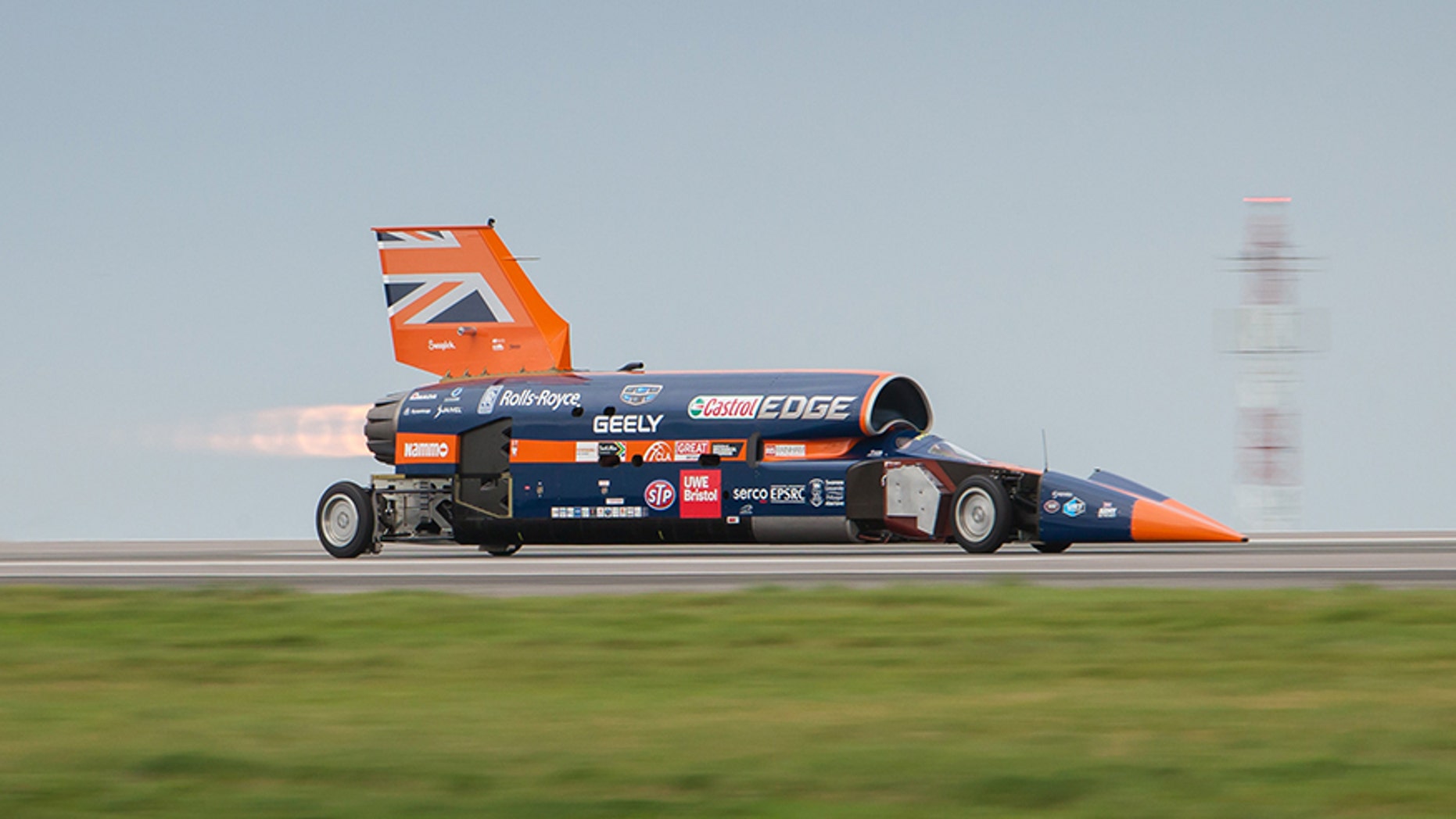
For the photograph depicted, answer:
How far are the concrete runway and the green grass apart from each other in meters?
2.98

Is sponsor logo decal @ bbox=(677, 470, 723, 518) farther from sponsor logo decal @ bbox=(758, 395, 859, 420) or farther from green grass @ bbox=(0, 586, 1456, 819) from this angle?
green grass @ bbox=(0, 586, 1456, 819)

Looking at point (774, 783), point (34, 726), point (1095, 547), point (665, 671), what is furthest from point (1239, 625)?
point (1095, 547)

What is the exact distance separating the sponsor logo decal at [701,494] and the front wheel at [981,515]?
373cm

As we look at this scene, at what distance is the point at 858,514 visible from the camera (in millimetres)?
24516

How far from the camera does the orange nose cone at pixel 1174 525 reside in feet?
73.8

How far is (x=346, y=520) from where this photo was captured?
28.0 m

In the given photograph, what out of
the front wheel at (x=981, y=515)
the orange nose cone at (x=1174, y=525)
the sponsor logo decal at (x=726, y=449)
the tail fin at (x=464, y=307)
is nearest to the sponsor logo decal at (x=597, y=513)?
the sponsor logo decal at (x=726, y=449)

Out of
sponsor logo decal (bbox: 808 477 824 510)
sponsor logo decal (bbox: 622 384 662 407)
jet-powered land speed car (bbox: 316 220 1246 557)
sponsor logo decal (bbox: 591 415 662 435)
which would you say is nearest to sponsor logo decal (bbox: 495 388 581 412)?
jet-powered land speed car (bbox: 316 220 1246 557)

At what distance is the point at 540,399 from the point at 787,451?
14.8 ft

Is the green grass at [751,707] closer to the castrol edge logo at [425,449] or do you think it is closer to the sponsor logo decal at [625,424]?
the sponsor logo decal at [625,424]

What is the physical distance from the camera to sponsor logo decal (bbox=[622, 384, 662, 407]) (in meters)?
26.4

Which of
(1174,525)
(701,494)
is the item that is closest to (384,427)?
(701,494)

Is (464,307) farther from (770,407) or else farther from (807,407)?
(807,407)

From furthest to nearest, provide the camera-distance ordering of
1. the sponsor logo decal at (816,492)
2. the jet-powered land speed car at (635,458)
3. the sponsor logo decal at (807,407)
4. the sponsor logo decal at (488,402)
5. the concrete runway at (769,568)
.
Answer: the sponsor logo decal at (488,402), the sponsor logo decal at (807,407), the sponsor logo decal at (816,492), the jet-powered land speed car at (635,458), the concrete runway at (769,568)
